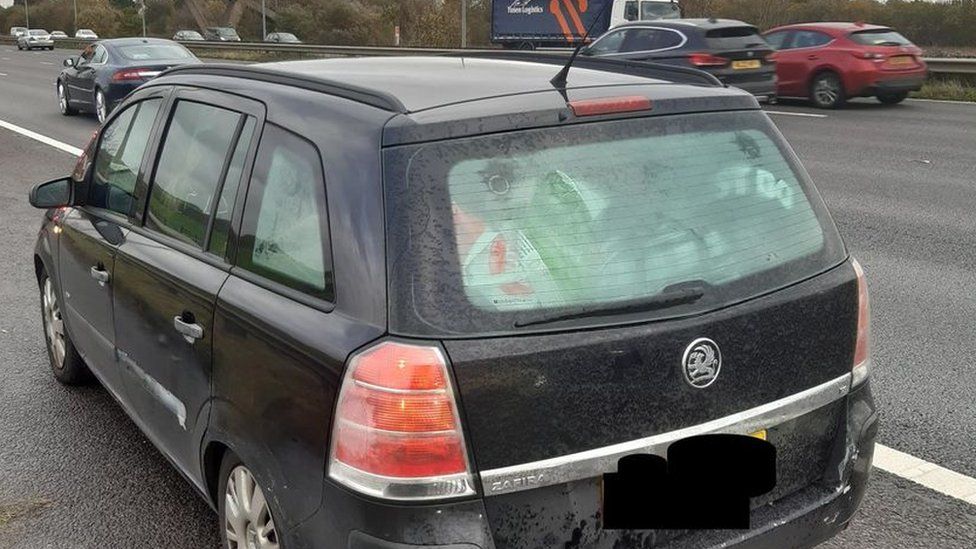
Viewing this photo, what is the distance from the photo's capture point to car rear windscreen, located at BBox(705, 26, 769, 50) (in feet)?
56.9

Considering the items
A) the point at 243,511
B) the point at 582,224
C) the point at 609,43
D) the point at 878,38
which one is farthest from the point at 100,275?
the point at 878,38

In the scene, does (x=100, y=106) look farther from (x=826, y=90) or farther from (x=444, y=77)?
(x=444, y=77)

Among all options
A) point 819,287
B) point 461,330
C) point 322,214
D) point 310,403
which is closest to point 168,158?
point 322,214

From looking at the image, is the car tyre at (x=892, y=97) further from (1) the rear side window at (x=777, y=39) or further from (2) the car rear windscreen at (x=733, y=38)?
(2) the car rear windscreen at (x=733, y=38)

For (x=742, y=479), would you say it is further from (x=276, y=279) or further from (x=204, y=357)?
(x=204, y=357)

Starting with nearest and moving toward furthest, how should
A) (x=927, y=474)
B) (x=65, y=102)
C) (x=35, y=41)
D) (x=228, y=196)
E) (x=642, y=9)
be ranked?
1. (x=228, y=196)
2. (x=927, y=474)
3. (x=65, y=102)
4. (x=642, y=9)
5. (x=35, y=41)

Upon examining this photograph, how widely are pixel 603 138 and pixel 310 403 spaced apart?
0.99m

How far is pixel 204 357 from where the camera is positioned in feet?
10.0

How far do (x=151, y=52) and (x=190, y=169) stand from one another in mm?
15799

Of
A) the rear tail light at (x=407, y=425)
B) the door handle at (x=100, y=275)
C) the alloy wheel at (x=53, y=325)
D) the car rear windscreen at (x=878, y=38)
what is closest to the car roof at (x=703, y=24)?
the car rear windscreen at (x=878, y=38)

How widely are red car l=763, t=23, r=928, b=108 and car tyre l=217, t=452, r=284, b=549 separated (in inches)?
661

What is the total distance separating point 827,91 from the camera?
18562 mm

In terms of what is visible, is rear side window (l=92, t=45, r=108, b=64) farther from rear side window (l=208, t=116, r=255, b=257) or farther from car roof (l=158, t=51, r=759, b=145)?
rear side window (l=208, t=116, r=255, b=257)

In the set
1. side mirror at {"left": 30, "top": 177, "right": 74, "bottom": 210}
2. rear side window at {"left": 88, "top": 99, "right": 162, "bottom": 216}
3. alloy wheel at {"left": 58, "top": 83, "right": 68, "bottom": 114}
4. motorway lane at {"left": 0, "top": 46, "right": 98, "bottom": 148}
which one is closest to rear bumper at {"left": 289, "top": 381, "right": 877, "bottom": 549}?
rear side window at {"left": 88, "top": 99, "right": 162, "bottom": 216}
